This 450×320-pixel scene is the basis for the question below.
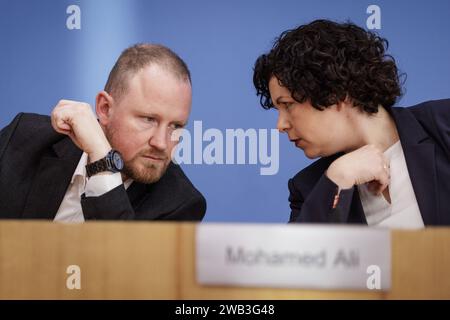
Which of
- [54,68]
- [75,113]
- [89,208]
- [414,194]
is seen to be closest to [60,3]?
[54,68]

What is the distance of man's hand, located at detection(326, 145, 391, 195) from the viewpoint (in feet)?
5.16

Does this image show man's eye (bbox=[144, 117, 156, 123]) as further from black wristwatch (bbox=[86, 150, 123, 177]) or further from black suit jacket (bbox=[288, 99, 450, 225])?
black suit jacket (bbox=[288, 99, 450, 225])

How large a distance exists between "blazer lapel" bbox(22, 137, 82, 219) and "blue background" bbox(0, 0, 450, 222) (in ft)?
1.32

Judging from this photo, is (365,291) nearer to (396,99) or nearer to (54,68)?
(396,99)

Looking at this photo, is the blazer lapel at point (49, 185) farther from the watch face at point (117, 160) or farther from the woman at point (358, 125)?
the woman at point (358, 125)

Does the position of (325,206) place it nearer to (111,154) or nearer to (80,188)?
(111,154)

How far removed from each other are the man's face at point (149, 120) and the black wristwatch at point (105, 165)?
0.11 metres

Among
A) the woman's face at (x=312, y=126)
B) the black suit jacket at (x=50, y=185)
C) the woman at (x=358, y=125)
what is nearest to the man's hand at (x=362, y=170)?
the woman at (x=358, y=125)

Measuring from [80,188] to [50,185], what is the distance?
0.08m

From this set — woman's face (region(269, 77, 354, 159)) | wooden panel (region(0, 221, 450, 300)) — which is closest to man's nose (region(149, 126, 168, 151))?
woman's face (region(269, 77, 354, 159))

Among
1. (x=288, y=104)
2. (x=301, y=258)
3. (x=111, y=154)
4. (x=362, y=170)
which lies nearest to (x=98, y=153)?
(x=111, y=154)

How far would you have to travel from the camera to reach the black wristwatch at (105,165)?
5.38 ft

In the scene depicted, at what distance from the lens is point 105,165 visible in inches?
64.6

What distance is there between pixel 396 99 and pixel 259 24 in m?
0.52
